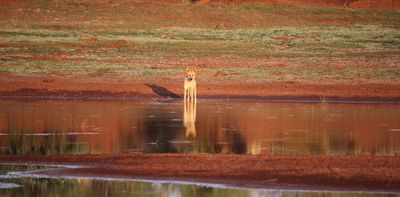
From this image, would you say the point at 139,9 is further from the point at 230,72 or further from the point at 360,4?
the point at 230,72

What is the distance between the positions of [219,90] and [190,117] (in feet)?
31.2

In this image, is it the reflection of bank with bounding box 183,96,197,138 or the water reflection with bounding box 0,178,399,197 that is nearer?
the water reflection with bounding box 0,178,399,197

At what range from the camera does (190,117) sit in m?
25.6

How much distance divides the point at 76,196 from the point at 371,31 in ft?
131

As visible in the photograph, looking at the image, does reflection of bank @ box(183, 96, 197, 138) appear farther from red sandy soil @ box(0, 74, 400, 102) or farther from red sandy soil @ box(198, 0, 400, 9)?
red sandy soil @ box(198, 0, 400, 9)

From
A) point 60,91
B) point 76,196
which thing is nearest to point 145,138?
point 76,196

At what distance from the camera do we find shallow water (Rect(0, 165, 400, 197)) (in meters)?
13.4

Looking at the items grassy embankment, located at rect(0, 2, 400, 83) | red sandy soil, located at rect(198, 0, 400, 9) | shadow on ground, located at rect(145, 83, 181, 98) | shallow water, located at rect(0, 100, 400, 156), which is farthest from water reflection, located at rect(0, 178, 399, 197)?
red sandy soil, located at rect(198, 0, 400, 9)

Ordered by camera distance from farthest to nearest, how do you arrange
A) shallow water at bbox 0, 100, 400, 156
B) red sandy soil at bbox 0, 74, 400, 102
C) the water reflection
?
red sandy soil at bbox 0, 74, 400, 102 < shallow water at bbox 0, 100, 400, 156 < the water reflection

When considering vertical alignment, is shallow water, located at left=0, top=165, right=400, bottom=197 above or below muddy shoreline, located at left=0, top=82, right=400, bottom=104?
below

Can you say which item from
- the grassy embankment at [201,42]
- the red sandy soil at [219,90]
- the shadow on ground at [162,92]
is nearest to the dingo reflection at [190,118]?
the shadow on ground at [162,92]

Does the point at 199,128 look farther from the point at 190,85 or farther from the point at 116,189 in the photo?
the point at 190,85

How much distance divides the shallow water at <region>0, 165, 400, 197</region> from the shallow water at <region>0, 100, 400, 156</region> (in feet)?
10.5

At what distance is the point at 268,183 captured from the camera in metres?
14.0
